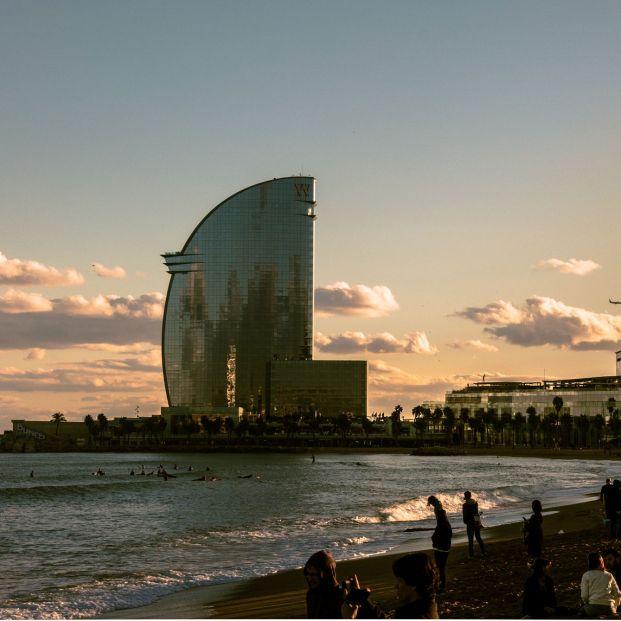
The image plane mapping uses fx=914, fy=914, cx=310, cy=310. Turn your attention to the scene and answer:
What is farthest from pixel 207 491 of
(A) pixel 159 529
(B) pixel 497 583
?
(B) pixel 497 583

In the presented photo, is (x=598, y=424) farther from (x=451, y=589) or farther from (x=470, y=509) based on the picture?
(x=451, y=589)

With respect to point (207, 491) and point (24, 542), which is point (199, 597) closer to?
point (24, 542)

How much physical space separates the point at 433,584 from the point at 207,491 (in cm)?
5892

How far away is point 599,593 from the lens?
1184 centimetres

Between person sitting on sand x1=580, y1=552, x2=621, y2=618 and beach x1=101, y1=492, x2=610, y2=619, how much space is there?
262cm

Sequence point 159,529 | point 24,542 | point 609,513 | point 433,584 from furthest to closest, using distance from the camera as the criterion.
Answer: point 159,529
point 24,542
point 609,513
point 433,584

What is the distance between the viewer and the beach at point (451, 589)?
622 inches

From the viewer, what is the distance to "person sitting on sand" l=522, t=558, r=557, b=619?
12234 millimetres

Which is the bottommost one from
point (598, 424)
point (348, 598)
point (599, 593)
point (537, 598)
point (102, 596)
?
point (598, 424)

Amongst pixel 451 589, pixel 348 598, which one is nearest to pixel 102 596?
pixel 451 589

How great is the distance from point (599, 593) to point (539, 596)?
82 centimetres

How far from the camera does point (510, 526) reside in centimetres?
3266

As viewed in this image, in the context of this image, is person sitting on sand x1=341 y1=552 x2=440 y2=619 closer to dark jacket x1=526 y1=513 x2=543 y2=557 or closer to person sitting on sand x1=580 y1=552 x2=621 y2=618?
person sitting on sand x1=580 y1=552 x2=621 y2=618

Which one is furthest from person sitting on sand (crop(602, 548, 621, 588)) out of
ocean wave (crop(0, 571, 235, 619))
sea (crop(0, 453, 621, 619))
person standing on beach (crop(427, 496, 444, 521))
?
sea (crop(0, 453, 621, 619))
